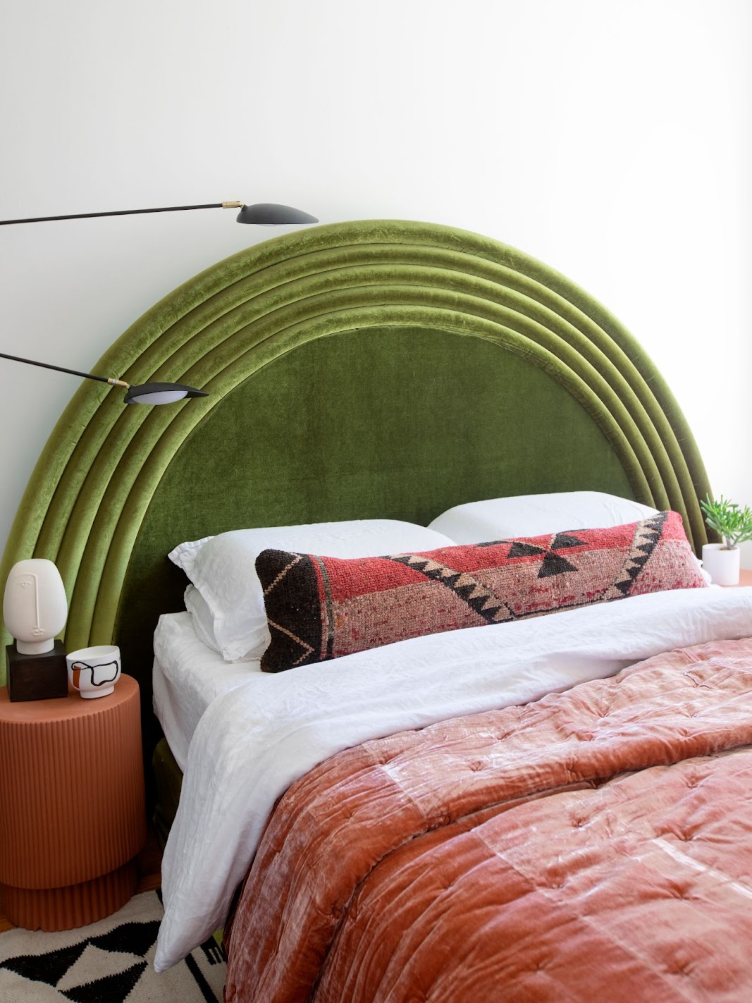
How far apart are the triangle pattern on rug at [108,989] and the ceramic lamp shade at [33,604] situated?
0.70 m

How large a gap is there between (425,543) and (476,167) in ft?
4.21

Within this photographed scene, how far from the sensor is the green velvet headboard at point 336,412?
2.18 m

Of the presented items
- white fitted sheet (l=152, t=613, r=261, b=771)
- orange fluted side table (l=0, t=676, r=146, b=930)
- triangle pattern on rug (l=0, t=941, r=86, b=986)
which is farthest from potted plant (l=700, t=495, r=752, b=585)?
triangle pattern on rug (l=0, t=941, r=86, b=986)

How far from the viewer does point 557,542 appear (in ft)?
7.15

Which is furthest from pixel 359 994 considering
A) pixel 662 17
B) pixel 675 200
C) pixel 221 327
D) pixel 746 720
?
pixel 662 17

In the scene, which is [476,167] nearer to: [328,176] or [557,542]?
[328,176]

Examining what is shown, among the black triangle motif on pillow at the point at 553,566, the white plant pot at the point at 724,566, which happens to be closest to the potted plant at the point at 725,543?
the white plant pot at the point at 724,566

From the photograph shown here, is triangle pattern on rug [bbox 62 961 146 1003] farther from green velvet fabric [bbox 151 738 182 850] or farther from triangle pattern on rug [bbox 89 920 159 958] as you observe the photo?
green velvet fabric [bbox 151 738 182 850]

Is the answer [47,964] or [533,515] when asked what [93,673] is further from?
[533,515]

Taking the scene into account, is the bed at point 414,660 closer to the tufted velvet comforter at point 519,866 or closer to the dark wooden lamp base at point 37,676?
the tufted velvet comforter at point 519,866

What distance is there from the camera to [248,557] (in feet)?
6.97

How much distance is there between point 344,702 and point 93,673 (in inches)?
25.7

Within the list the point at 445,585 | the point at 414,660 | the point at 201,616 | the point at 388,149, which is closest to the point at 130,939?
the point at 201,616

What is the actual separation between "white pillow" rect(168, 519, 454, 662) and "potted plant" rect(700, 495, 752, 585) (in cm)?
105
